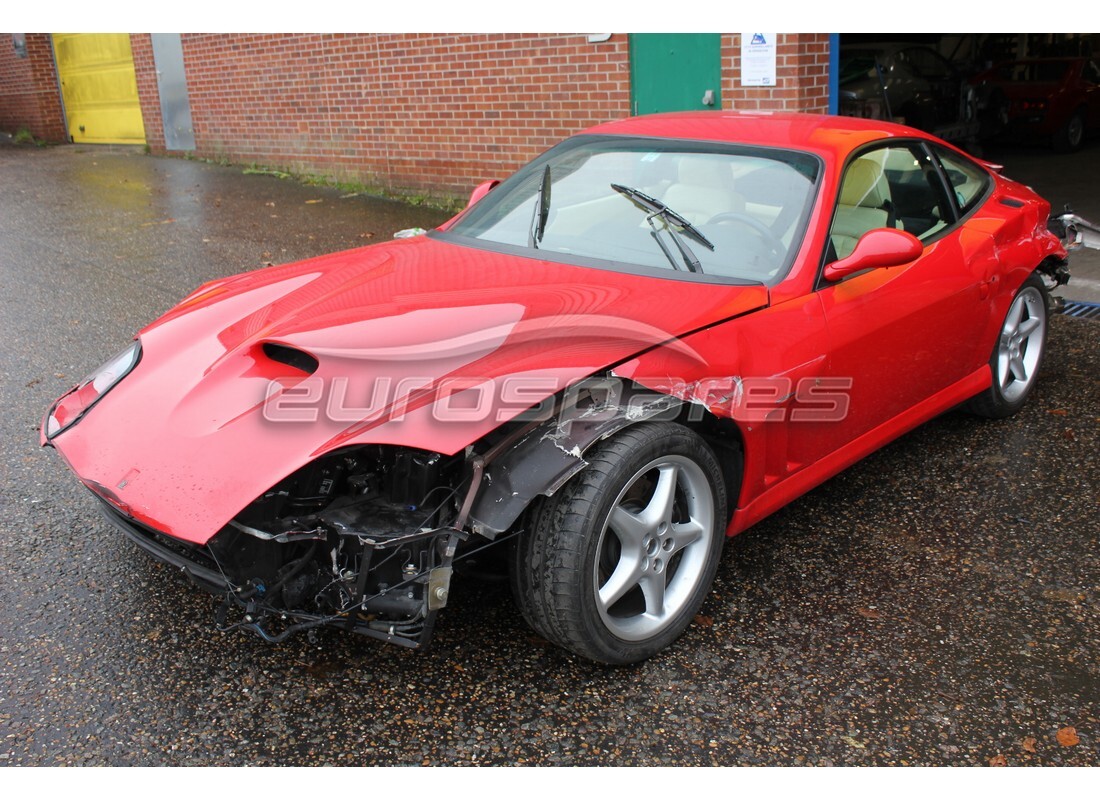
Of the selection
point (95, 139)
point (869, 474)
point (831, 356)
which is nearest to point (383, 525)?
point (831, 356)

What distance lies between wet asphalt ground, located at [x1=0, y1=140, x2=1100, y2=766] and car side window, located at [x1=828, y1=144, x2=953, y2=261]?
102 cm

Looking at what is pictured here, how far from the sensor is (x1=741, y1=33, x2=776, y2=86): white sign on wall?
7.29 meters

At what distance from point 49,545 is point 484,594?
161cm

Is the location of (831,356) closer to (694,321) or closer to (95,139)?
(694,321)

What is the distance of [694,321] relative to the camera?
9.83ft

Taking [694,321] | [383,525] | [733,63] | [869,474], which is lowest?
[869,474]

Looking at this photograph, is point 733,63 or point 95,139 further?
point 95,139

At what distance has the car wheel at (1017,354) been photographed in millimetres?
4496

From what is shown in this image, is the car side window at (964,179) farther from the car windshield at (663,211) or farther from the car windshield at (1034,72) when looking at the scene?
the car windshield at (1034,72)

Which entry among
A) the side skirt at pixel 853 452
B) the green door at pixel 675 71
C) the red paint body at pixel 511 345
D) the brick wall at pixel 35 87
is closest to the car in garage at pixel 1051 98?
the green door at pixel 675 71

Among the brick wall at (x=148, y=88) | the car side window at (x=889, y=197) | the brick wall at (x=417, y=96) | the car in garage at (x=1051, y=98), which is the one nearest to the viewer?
the car side window at (x=889, y=197)

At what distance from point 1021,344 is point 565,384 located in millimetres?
2984

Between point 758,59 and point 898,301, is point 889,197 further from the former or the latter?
point 758,59

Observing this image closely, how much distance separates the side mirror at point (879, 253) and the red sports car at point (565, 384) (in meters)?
0.01
